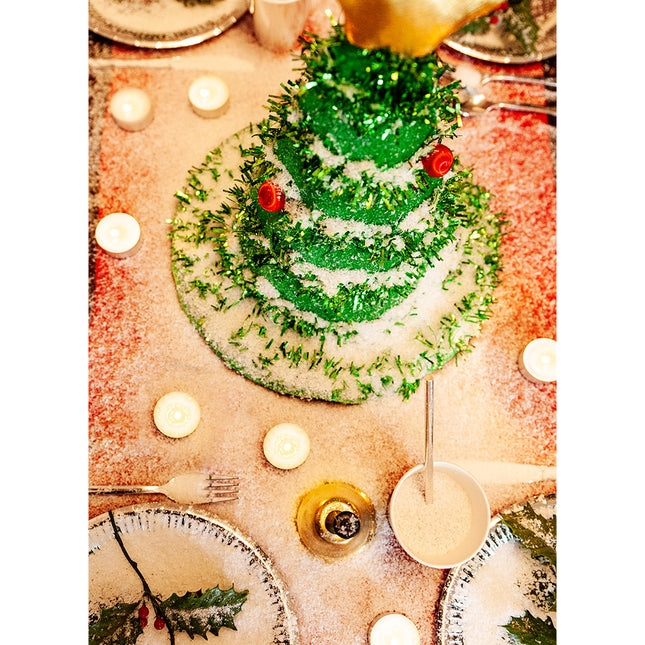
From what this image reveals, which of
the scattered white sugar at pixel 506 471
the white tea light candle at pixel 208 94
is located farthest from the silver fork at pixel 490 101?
the scattered white sugar at pixel 506 471

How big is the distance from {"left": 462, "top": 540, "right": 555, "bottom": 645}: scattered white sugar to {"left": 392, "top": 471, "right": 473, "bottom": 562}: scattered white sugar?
84 millimetres

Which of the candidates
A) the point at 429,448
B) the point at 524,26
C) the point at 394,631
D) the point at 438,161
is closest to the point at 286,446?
the point at 429,448

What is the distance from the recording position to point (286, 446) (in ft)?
3.26

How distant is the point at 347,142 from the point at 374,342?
0.47 m

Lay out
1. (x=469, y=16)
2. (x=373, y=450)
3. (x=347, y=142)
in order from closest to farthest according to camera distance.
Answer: (x=469, y=16) < (x=347, y=142) < (x=373, y=450)

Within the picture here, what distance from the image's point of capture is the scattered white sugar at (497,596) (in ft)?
3.01

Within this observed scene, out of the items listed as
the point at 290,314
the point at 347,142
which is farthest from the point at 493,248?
the point at 347,142

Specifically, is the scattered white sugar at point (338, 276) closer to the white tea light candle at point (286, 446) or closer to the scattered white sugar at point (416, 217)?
the scattered white sugar at point (416, 217)

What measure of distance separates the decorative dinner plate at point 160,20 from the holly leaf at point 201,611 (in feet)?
3.72

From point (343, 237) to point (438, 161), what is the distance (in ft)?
0.57

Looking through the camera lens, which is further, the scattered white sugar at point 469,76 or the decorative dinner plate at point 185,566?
the scattered white sugar at point 469,76
